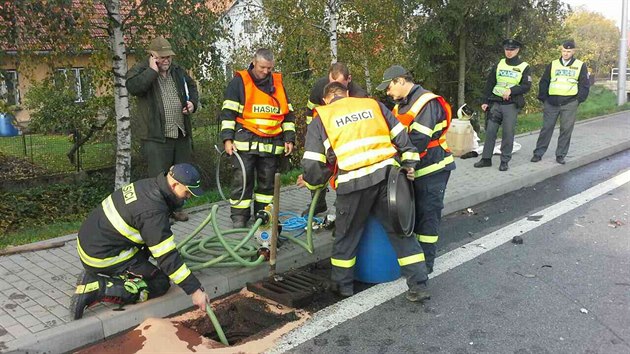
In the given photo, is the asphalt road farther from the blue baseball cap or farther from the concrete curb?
the blue baseball cap

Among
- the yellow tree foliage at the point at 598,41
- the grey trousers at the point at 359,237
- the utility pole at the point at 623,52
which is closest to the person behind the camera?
the grey trousers at the point at 359,237

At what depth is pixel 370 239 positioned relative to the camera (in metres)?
4.31

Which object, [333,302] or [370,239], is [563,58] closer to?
[370,239]

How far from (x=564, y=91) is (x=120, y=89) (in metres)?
6.66

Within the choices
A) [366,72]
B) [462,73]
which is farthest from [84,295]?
[462,73]

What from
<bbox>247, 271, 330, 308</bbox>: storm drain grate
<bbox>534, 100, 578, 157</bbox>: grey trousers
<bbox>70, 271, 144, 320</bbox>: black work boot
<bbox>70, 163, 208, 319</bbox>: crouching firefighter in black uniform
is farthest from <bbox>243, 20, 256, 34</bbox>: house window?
<bbox>70, 271, 144, 320</bbox>: black work boot

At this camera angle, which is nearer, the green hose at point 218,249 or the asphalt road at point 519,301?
the asphalt road at point 519,301

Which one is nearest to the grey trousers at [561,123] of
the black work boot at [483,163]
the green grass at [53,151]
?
the black work boot at [483,163]

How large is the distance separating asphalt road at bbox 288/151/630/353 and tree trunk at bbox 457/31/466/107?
7.13 m

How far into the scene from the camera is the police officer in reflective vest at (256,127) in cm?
532

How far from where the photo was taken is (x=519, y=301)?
13.2 feet

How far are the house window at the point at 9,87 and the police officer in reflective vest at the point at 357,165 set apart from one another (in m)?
3.56

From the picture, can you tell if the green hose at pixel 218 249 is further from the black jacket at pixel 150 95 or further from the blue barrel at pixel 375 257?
the black jacket at pixel 150 95

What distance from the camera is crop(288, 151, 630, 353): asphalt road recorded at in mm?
3416
